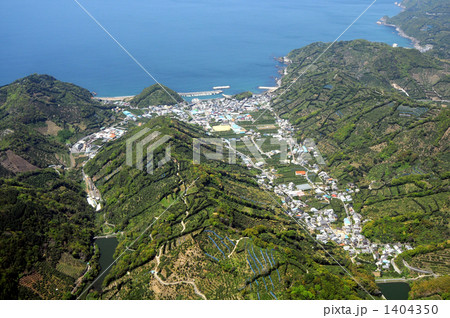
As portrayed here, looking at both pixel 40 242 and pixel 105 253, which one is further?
pixel 105 253

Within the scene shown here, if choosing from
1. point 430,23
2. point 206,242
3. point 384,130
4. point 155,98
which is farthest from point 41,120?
point 430,23

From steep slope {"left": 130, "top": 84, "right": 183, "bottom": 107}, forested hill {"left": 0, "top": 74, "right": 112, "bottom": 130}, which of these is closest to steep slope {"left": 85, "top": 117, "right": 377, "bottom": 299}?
forested hill {"left": 0, "top": 74, "right": 112, "bottom": 130}

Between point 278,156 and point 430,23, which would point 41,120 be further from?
point 430,23

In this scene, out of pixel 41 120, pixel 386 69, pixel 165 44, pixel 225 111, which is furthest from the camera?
pixel 165 44

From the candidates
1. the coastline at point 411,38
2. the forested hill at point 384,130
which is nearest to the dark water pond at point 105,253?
the forested hill at point 384,130

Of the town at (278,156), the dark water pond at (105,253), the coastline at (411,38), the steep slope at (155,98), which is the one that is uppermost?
the coastline at (411,38)

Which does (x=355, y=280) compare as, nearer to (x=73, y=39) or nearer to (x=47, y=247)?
(x=47, y=247)

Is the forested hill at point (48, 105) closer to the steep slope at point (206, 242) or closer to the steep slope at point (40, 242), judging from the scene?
the steep slope at point (206, 242)

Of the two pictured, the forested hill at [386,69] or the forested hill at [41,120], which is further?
the forested hill at [386,69]
